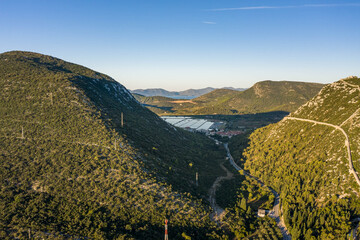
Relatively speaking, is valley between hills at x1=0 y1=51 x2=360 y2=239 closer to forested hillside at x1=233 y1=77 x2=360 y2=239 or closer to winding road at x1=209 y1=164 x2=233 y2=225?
forested hillside at x1=233 y1=77 x2=360 y2=239

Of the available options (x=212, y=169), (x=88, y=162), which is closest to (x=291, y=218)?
(x=212, y=169)

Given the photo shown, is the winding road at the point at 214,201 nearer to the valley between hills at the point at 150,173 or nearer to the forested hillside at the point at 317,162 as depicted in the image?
the valley between hills at the point at 150,173

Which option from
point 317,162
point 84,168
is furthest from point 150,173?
point 317,162

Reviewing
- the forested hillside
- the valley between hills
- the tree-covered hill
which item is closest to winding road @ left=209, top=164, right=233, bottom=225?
the valley between hills

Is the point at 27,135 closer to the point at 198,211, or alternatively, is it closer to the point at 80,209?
the point at 80,209

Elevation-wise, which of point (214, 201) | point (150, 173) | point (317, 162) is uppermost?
point (317, 162)

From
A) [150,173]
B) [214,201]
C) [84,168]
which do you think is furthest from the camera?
[214,201]

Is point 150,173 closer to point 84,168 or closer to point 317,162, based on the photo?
point 84,168
